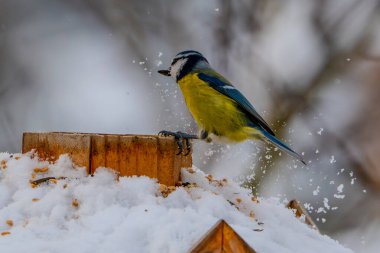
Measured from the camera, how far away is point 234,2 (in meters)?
4.37

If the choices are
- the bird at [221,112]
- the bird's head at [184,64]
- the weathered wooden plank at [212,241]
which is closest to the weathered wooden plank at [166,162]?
the weathered wooden plank at [212,241]

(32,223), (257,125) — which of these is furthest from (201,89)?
(32,223)

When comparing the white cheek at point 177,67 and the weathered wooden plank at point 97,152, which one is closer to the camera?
the weathered wooden plank at point 97,152

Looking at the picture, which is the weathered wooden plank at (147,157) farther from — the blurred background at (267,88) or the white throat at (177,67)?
the blurred background at (267,88)

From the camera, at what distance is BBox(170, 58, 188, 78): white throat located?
2.92 m

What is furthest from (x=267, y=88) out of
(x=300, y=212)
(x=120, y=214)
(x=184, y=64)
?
(x=120, y=214)

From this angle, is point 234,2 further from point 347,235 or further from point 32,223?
point 32,223

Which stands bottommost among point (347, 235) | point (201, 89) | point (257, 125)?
point (347, 235)

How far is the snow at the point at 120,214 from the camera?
1263 millimetres

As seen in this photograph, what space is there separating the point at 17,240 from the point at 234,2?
3.46m

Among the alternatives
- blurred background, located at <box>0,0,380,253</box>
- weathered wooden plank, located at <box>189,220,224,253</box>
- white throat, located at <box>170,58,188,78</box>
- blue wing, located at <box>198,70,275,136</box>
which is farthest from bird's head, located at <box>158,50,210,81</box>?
weathered wooden plank, located at <box>189,220,224,253</box>

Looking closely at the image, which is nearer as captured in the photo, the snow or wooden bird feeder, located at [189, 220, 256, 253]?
wooden bird feeder, located at [189, 220, 256, 253]

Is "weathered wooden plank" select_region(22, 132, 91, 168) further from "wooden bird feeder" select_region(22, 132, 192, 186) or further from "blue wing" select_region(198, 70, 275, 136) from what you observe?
"blue wing" select_region(198, 70, 275, 136)

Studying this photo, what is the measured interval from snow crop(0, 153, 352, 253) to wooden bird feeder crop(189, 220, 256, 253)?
0.26 feet
